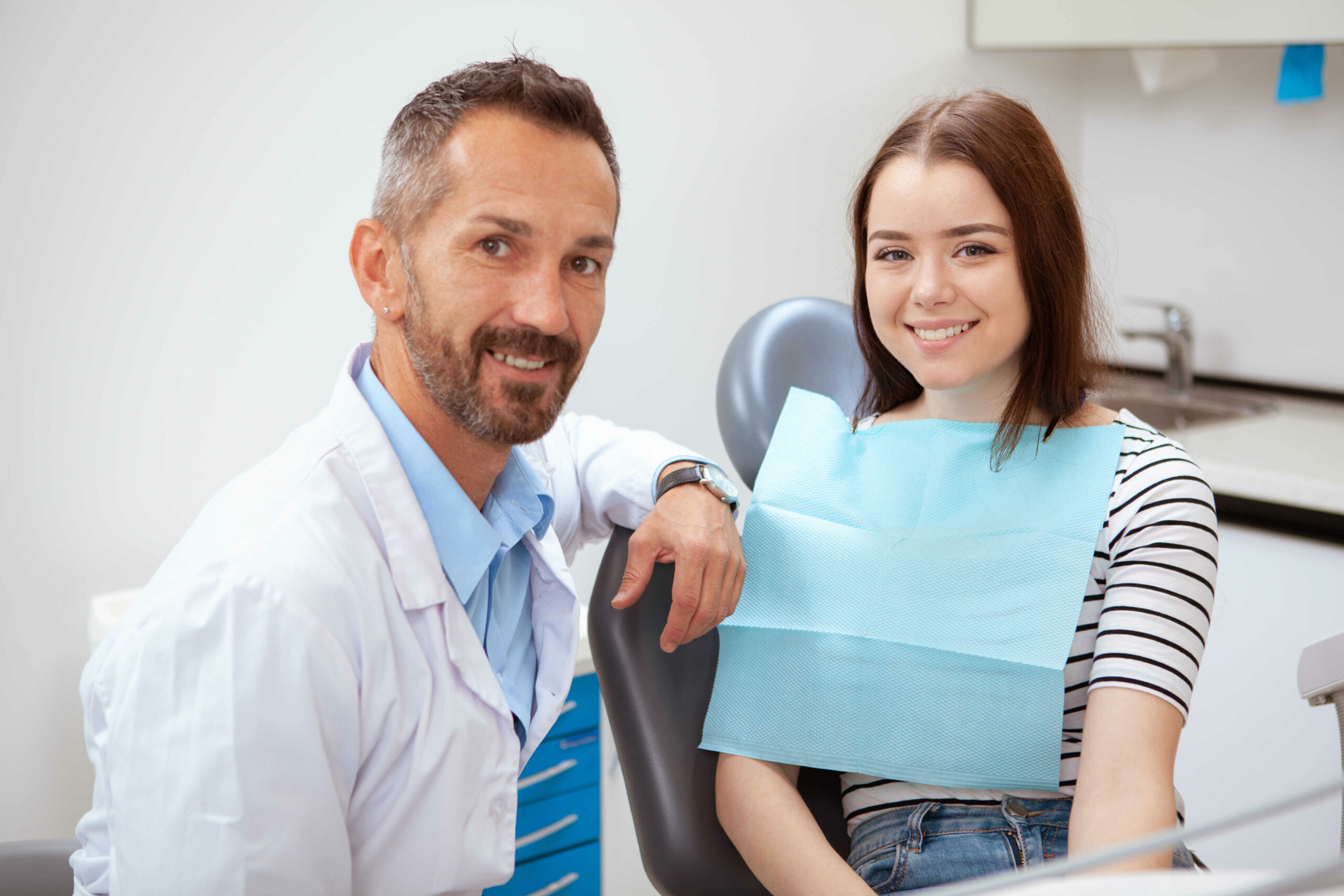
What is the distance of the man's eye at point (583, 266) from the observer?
3.48 ft

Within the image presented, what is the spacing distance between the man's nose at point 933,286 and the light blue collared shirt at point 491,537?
1.50ft

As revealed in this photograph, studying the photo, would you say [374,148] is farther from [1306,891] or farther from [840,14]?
[1306,891]

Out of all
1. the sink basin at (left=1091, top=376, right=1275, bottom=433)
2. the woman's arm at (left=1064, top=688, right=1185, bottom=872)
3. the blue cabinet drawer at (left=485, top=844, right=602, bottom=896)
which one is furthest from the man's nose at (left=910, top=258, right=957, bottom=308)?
the sink basin at (left=1091, top=376, right=1275, bottom=433)

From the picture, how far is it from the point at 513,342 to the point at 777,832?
534mm

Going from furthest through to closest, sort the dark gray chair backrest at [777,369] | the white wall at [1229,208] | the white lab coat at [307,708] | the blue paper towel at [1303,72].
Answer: the white wall at [1229,208], the blue paper towel at [1303,72], the dark gray chair backrest at [777,369], the white lab coat at [307,708]

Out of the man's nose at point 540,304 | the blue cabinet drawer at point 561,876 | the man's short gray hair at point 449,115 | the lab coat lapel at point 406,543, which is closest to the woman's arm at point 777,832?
the lab coat lapel at point 406,543

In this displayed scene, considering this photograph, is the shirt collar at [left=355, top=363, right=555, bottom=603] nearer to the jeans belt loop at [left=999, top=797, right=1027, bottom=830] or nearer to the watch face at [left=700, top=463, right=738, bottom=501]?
the watch face at [left=700, top=463, right=738, bottom=501]

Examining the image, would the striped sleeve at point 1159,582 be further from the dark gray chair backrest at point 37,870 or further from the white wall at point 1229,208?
the white wall at point 1229,208

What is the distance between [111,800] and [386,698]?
225mm

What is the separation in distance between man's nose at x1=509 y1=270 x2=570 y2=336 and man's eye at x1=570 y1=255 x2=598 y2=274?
0.05m

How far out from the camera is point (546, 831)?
1.76 meters

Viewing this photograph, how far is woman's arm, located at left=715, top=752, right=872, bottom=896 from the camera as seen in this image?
1.01m

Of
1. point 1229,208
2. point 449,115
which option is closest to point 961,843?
point 449,115

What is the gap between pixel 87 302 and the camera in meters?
1.73
